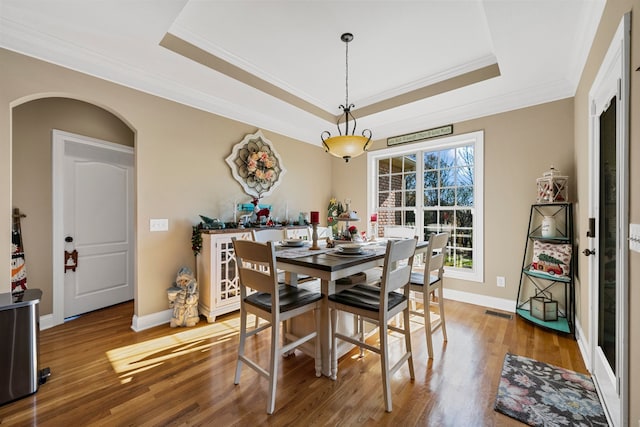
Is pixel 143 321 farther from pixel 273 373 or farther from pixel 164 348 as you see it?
pixel 273 373

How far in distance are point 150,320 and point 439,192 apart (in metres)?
4.01

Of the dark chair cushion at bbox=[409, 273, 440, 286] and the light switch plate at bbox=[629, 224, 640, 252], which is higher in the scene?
the light switch plate at bbox=[629, 224, 640, 252]

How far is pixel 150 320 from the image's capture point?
279 cm

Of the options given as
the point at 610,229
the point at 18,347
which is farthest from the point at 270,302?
the point at 610,229

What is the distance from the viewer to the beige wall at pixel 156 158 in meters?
2.07

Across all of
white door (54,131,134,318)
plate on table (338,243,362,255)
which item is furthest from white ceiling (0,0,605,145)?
plate on table (338,243,362,255)

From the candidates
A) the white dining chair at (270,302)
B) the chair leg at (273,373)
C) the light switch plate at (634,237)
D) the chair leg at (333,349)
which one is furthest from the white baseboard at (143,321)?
the light switch plate at (634,237)

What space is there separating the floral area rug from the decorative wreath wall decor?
3240 mm

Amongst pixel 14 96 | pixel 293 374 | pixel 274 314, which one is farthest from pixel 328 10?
pixel 293 374

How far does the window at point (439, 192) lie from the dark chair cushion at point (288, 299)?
104 inches

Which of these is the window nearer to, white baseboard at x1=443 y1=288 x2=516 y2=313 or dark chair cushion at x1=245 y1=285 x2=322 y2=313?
white baseboard at x1=443 y1=288 x2=516 y2=313

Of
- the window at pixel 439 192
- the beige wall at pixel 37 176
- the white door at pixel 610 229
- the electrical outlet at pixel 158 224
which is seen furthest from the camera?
the window at pixel 439 192

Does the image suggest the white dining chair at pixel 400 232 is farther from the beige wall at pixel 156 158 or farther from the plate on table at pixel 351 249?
the beige wall at pixel 156 158

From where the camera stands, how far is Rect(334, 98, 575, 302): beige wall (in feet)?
9.62
